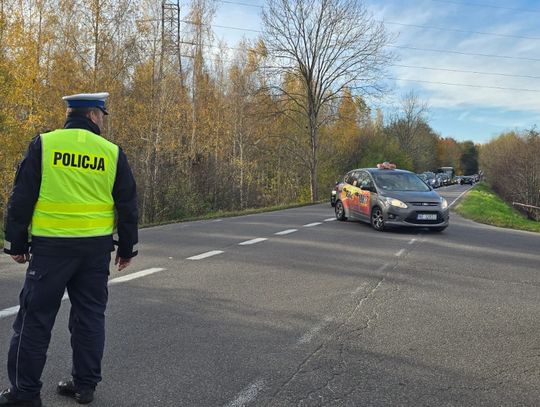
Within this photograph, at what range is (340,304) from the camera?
5.73 m

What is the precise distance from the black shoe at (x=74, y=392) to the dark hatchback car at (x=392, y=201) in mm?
10313

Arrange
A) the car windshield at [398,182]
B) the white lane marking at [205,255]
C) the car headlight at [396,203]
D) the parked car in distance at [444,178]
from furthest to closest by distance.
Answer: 1. the parked car in distance at [444,178]
2. the car windshield at [398,182]
3. the car headlight at [396,203]
4. the white lane marking at [205,255]

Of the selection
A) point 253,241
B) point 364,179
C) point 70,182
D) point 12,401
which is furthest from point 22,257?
point 364,179

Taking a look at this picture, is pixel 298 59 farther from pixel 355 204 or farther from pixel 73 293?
pixel 73 293

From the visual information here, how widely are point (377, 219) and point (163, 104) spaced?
53.7 ft

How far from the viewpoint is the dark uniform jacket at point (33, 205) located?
9.89ft

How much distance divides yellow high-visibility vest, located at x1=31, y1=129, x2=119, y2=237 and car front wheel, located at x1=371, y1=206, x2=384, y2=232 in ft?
34.5

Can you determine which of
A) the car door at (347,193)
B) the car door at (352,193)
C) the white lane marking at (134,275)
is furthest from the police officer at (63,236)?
the car door at (347,193)

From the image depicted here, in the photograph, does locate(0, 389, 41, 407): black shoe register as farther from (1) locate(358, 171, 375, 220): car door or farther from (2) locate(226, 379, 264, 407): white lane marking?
(1) locate(358, 171, 375, 220): car door

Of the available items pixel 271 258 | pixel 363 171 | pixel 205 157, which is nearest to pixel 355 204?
→ pixel 363 171

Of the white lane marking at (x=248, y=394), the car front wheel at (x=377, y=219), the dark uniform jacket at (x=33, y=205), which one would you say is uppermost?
the dark uniform jacket at (x=33, y=205)

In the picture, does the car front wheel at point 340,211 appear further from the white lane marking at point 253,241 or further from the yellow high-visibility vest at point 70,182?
the yellow high-visibility vest at point 70,182

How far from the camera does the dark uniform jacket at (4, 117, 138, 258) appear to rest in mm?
3014

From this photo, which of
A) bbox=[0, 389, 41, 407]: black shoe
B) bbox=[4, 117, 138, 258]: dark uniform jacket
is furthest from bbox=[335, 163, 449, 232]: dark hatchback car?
bbox=[0, 389, 41, 407]: black shoe
